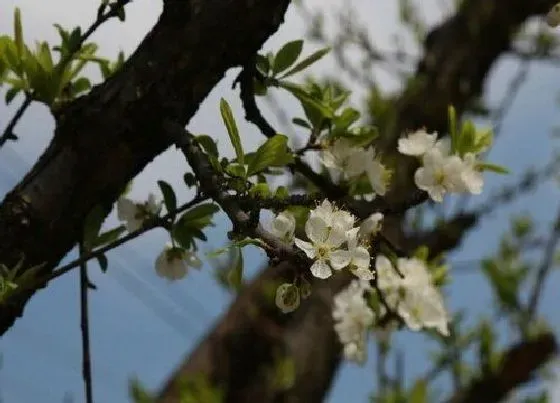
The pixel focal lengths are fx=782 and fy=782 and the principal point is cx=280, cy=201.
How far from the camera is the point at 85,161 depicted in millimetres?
514

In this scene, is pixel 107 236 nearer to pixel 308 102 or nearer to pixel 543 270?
pixel 308 102

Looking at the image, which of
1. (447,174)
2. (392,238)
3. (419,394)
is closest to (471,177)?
(447,174)

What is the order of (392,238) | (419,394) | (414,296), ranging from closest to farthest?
(414,296) → (419,394) → (392,238)

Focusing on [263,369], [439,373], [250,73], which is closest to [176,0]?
[250,73]

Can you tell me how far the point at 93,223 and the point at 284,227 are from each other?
0.50 feet

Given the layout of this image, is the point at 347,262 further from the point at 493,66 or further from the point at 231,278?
the point at 493,66

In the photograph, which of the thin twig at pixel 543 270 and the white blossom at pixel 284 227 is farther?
the thin twig at pixel 543 270

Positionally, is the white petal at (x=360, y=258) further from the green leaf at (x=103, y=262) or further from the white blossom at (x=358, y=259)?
the green leaf at (x=103, y=262)

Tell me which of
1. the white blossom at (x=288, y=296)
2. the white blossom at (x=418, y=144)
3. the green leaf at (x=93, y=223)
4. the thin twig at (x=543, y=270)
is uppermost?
the thin twig at (x=543, y=270)

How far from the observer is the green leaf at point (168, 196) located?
0.56 metres

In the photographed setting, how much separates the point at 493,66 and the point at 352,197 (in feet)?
6.75

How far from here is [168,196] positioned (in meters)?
0.56

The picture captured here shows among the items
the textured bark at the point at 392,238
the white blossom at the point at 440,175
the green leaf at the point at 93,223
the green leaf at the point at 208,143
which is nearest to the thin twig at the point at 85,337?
the green leaf at the point at 93,223

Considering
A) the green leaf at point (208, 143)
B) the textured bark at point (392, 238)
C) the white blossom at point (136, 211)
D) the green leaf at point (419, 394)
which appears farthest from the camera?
the textured bark at point (392, 238)
